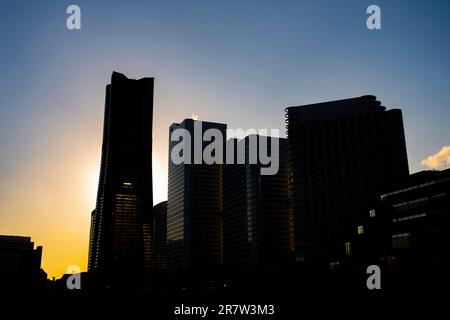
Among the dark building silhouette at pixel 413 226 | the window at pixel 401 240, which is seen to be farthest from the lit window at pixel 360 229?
the window at pixel 401 240

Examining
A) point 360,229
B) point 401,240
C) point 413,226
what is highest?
point 360,229

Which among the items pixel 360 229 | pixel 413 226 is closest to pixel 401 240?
pixel 413 226

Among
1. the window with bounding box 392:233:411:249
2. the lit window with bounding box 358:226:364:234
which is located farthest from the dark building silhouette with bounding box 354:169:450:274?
the lit window with bounding box 358:226:364:234

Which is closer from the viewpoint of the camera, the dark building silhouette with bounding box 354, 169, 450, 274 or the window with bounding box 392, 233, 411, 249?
the dark building silhouette with bounding box 354, 169, 450, 274

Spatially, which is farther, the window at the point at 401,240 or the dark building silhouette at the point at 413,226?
the window at the point at 401,240

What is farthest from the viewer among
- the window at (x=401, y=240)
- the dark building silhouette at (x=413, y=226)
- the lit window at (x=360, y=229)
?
the lit window at (x=360, y=229)

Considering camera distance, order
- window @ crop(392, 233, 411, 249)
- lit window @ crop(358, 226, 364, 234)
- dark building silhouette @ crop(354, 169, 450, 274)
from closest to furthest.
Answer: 1. dark building silhouette @ crop(354, 169, 450, 274)
2. window @ crop(392, 233, 411, 249)
3. lit window @ crop(358, 226, 364, 234)

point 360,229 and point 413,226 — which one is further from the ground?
point 360,229

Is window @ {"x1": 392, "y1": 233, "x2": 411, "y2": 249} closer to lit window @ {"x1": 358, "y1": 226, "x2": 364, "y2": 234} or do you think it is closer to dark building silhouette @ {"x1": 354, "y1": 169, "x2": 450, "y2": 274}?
dark building silhouette @ {"x1": 354, "y1": 169, "x2": 450, "y2": 274}

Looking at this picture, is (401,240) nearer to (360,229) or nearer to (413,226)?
(413,226)

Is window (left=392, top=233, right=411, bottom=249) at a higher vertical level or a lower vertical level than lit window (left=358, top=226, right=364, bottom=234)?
lower

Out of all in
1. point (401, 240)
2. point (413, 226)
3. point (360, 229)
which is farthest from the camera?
point (360, 229)

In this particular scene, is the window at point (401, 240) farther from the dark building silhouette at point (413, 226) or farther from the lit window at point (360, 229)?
the lit window at point (360, 229)
